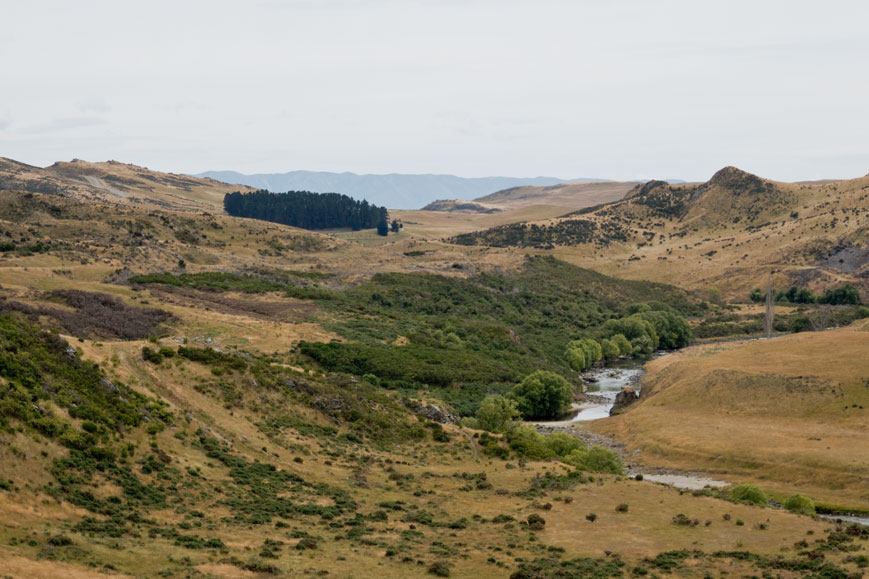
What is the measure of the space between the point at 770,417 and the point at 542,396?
26608mm

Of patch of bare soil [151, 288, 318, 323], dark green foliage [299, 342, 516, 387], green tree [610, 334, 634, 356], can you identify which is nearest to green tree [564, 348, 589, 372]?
green tree [610, 334, 634, 356]

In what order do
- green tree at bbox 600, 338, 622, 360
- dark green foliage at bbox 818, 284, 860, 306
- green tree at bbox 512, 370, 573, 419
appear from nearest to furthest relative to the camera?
green tree at bbox 512, 370, 573, 419 → green tree at bbox 600, 338, 622, 360 → dark green foliage at bbox 818, 284, 860, 306

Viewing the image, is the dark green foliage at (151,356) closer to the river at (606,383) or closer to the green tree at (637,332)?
the river at (606,383)

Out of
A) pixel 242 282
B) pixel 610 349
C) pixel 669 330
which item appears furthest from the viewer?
pixel 669 330

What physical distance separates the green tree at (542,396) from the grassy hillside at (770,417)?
305 inches

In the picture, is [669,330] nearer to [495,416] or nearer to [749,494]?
[495,416]

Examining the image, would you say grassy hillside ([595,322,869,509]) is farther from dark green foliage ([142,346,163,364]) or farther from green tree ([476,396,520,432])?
dark green foliage ([142,346,163,364])

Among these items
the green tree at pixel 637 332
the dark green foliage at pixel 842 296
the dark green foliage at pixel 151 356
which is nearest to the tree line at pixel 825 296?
the dark green foliage at pixel 842 296

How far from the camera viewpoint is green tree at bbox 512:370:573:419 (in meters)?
102

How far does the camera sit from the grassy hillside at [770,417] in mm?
73125

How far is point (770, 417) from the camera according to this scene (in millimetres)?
91250

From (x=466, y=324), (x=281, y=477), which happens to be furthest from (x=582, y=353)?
(x=281, y=477)

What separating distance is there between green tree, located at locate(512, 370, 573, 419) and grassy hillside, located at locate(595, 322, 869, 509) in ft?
25.4

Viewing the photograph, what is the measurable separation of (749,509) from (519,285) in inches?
5205
